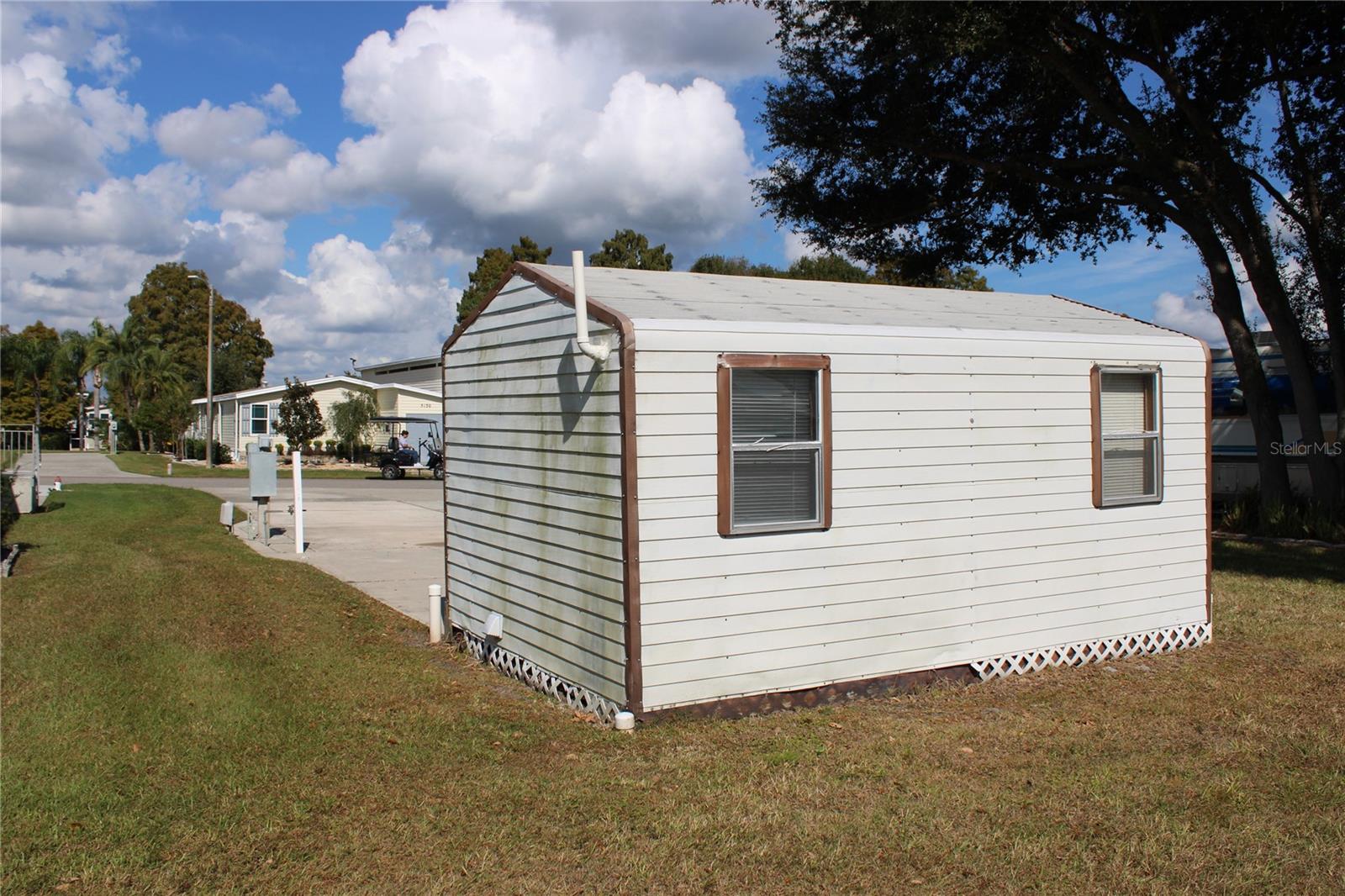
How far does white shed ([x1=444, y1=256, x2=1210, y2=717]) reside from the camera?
5809 mm

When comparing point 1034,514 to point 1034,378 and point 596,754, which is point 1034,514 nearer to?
point 1034,378

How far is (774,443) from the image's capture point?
618 cm

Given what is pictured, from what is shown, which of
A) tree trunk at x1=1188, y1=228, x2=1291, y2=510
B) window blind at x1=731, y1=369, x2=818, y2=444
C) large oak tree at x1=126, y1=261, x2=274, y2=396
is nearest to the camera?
window blind at x1=731, y1=369, x2=818, y2=444

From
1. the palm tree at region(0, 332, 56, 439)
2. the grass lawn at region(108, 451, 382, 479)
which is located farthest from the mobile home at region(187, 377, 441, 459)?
the palm tree at region(0, 332, 56, 439)

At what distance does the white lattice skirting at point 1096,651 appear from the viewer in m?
6.96

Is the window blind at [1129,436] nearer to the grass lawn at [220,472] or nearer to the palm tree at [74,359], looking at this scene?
the grass lawn at [220,472]

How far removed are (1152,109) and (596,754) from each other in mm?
13907

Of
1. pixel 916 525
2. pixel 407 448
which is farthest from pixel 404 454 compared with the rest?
pixel 916 525

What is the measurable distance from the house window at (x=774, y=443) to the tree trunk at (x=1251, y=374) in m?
11.6

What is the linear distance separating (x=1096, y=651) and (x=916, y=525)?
194 centimetres

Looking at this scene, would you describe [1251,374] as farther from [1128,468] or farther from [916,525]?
[916,525]

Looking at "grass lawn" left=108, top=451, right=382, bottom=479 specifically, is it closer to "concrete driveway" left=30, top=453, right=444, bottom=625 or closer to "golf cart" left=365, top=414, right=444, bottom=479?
"golf cart" left=365, top=414, right=444, bottom=479

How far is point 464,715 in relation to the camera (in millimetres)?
6188

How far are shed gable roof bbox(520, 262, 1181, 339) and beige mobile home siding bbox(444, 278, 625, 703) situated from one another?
1.36 ft
